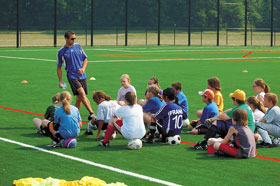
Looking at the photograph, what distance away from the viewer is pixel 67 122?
10.6 metres

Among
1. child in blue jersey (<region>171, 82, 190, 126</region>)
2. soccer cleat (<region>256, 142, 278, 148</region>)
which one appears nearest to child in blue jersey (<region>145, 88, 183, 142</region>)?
soccer cleat (<region>256, 142, 278, 148</region>)

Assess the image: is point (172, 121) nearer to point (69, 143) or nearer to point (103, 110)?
point (103, 110)

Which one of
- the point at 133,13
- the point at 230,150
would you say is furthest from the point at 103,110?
the point at 133,13

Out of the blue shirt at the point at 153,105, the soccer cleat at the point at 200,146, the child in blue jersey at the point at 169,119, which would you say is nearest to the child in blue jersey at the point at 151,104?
the blue shirt at the point at 153,105


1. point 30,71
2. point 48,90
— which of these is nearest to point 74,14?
point 30,71

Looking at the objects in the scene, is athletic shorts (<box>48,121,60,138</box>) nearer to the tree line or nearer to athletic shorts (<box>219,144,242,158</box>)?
athletic shorts (<box>219,144,242,158</box>)

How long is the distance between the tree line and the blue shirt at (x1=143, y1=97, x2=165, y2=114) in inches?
2821

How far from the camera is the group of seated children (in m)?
9.93

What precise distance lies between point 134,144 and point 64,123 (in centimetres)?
137

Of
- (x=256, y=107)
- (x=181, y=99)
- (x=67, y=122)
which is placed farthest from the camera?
(x=181, y=99)

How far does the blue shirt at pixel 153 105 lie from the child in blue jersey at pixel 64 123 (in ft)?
5.84

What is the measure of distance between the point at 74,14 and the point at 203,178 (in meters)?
78.6

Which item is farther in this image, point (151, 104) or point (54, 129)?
point (151, 104)

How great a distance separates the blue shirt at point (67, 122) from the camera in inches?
418
